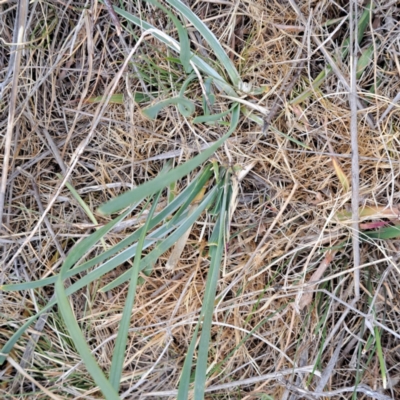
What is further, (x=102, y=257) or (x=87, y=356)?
(x=102, y=257)

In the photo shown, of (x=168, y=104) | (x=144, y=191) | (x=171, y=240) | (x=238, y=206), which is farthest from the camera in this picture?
(x=238, y=206)

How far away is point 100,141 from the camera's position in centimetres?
99

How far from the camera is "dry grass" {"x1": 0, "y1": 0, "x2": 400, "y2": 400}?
0.89 metres

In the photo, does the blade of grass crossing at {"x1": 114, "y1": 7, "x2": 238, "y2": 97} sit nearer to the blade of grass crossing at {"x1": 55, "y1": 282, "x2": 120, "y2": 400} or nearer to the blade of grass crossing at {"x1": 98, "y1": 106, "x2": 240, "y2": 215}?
the blade of grass crossing at {"x1": 98, "y1": 106, "x2": 240, "y2": 215}

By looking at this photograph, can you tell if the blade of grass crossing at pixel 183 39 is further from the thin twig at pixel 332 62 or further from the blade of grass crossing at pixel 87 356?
the blade of grass crossing at pixel 87 356

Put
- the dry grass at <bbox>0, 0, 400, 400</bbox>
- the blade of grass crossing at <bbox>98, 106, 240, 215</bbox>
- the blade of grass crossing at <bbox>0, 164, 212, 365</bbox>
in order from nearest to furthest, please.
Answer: the blade of grass crossing at <bbox>98, 106, 240, 215</bbox> < the blade of grass crossing at <bbox>0, 164, 212, 365</bbox> < the dry grass at <bbox>0, 0, 400, 400</bbox>

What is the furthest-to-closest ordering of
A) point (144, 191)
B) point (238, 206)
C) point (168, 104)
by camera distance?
point (238, 206), point (168, 104), point (144, 191)

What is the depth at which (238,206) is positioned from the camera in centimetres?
94

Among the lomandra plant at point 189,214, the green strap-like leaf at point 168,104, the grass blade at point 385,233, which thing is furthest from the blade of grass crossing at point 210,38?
the grass blade at point 385,233

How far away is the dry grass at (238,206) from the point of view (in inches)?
35.0

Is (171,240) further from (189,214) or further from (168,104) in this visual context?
(168,104)

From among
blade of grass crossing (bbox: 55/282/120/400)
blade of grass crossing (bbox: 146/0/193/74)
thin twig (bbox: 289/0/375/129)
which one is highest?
blade of grass crossing (bbox: 146/0/193/74)

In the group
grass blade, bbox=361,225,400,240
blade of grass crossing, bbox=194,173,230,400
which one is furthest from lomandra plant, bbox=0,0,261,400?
grass blade, bbox=361,225,400,240

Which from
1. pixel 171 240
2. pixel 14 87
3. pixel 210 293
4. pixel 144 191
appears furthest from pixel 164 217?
pixel 14 87
